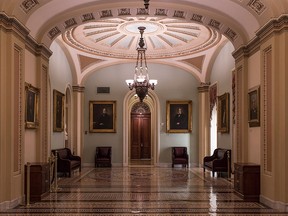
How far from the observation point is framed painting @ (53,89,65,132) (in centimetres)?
1446

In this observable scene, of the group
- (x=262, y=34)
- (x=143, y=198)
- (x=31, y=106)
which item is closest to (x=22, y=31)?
(x=31, y=106)

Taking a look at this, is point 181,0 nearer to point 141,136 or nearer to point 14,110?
point 14,110

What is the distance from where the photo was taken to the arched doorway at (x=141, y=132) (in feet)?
86.7

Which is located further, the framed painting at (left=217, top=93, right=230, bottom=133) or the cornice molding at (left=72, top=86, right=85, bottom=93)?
the cornice molding at (left=72, top=86, right=85, bottom=93)

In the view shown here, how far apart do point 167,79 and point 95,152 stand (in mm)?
4628

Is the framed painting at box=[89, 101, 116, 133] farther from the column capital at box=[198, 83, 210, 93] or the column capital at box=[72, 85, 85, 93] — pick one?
the column capital at box=[198, 83, 210, 93]

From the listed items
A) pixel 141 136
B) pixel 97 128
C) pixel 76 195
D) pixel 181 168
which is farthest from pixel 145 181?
pixel 141 136

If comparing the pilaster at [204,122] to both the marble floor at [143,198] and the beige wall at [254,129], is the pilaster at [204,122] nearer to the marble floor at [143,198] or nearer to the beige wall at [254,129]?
the marble floor at [143,198]

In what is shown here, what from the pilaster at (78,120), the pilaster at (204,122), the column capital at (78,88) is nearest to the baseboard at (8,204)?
the pilaster at (78,120)

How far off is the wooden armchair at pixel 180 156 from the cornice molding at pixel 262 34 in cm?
793

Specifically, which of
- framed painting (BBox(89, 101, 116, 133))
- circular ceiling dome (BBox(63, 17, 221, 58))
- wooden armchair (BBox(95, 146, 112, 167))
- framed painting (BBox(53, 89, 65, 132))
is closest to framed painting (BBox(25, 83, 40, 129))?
circular ceiling dome (BBox(63, 17, 221, 58))

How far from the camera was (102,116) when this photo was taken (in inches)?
746

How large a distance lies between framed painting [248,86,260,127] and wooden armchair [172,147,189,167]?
8126 millimetres

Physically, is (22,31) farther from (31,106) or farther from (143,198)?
(143,198)
